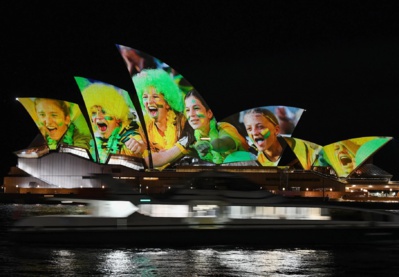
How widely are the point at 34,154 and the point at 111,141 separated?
28.4 ft

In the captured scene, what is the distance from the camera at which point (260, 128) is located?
7425cm

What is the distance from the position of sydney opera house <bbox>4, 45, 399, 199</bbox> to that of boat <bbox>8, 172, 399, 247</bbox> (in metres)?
45.2

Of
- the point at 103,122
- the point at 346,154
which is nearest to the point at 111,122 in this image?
the point at 103,122

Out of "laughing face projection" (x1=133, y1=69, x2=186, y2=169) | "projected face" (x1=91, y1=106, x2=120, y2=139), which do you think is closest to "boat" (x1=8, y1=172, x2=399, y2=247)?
"laughing face projection" (x1=133, y1=69, x2=186, y2=169)

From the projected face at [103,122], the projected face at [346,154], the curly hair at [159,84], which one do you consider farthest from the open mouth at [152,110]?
the projected face at [346,154]

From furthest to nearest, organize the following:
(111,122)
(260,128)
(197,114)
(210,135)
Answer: (260,128), (210,135), (111,122), (197,114)

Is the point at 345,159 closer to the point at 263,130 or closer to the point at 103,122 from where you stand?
the point at 263,130

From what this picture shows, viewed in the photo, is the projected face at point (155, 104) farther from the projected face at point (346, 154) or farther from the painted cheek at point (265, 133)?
the projected face at point (346, 154)

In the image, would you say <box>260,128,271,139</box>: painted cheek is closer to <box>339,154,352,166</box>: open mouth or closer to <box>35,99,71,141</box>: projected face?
<box>339,154,352,166</box>: open mouth

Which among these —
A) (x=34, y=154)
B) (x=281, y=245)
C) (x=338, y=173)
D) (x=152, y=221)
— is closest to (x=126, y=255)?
(x=152, y=221)

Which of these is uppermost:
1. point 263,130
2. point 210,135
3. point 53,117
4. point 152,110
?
point 152,110

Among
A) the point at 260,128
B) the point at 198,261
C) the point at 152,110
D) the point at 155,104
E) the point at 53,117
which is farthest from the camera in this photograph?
the point at 260,128

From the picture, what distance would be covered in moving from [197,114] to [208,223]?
159 feet

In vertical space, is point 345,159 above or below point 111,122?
below
